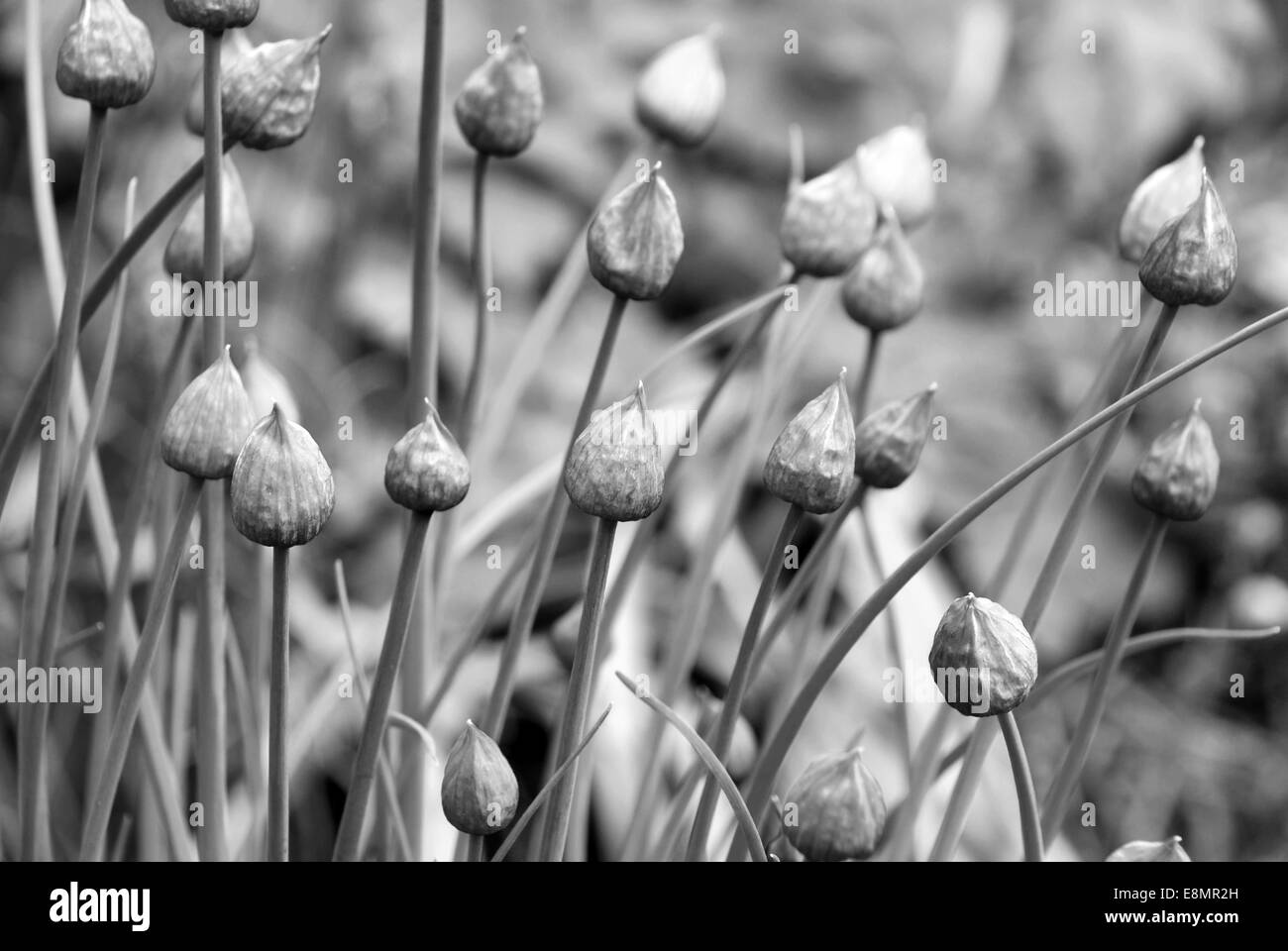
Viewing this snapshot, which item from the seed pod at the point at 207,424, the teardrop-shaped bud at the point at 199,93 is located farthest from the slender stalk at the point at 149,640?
the teardrop-shaped bud at the point at 199,93

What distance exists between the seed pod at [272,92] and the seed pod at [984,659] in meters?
0.19

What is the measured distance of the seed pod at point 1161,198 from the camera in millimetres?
363

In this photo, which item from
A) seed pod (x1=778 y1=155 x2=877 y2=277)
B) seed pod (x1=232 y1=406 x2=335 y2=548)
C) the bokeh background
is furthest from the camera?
the bokeh background

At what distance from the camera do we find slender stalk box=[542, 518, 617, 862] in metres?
0.28

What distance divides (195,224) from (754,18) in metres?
1.03

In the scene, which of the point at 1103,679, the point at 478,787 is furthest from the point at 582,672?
the point at 1103,679

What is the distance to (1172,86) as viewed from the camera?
1.19 m

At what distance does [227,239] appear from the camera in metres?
0.35

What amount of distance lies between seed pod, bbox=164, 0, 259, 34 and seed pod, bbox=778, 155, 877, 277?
0.50 feet

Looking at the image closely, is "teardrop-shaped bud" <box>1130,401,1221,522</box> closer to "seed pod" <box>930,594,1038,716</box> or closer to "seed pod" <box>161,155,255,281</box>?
"seed pod" <box>930,594,1038,716</box>

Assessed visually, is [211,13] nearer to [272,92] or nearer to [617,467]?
[272,92]

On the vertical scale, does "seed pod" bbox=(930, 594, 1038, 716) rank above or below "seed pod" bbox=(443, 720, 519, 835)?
above

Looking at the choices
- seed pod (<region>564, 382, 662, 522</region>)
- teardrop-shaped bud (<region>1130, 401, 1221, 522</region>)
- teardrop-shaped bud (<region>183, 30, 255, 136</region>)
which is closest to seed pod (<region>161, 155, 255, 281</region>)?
teardrop-shaped bud (<region>183, 30, 255, 136</region>)
